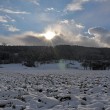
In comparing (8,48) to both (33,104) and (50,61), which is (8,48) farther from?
(33,104)

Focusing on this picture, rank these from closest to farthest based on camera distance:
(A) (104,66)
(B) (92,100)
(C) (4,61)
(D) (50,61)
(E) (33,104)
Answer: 1. (E) (33,104)
2. (B) (92,100)
3. (A) (104,66)
4. (C) (4,61)
5. (D) (50,61)

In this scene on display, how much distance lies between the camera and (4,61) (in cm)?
14288

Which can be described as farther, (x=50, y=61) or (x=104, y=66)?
(x=50, y=61)

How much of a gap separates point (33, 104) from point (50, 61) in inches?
5644

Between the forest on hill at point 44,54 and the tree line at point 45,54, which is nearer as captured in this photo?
the tree line at point 45,54

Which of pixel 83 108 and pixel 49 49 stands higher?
pixel 49 49

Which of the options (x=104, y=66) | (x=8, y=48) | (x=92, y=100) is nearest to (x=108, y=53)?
(x=8, y=48)

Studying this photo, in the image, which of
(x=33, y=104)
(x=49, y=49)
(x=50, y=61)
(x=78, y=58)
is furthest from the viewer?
(x=49, y=49)

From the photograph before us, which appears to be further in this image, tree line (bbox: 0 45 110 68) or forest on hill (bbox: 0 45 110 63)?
forest on hill (bbox: 0 45 110 63)

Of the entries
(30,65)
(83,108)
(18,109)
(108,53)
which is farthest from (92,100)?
(108,53)

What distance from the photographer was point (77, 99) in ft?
36.7

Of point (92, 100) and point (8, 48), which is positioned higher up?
point (8, 48)

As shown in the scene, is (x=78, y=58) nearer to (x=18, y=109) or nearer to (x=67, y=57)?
(x=67, y=57)

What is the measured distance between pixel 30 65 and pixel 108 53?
76636 millimetres
